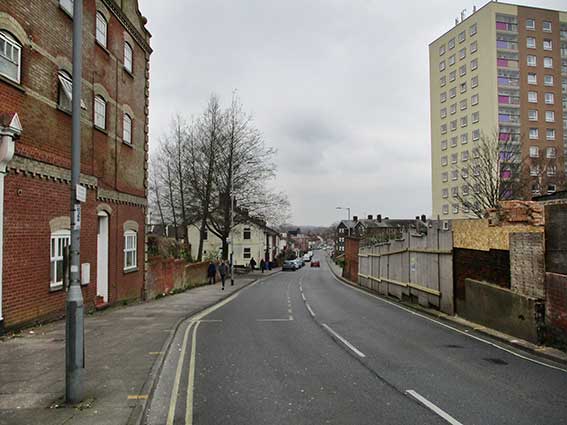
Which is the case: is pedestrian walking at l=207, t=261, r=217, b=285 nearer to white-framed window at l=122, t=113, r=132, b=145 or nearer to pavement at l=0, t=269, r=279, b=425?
Result: white-framed window at l=122, t=113, r=132, b=145

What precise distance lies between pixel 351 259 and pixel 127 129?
2737 cm

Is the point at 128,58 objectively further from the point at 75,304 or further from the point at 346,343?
the point at 75,304

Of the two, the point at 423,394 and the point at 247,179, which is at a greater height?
the point at 247,179

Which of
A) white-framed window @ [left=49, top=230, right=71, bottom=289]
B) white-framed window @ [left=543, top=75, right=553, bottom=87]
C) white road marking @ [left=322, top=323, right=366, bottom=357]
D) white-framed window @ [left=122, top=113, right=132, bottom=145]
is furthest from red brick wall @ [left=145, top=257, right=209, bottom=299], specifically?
white-framed window @ [left=543, top=75, right=553, bottom=87]

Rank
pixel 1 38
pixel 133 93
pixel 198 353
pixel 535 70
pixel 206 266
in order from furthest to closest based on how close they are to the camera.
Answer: pixel 535 70, pixel 206 266, pixel 133 93, pixel 1 38, pixel 198 353

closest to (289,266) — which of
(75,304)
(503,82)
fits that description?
(503,82)

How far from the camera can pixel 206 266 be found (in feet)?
114

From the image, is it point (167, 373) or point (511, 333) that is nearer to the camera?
point (167, 373)

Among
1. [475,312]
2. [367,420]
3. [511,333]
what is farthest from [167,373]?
[475,312]

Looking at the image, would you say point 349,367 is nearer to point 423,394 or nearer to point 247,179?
point 423,394

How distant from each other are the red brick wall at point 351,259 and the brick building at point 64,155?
75.1 feet

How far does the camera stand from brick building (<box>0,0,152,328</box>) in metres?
10.6

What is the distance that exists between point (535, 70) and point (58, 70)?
65.8 m

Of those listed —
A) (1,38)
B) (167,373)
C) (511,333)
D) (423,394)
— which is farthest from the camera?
(511,333)
